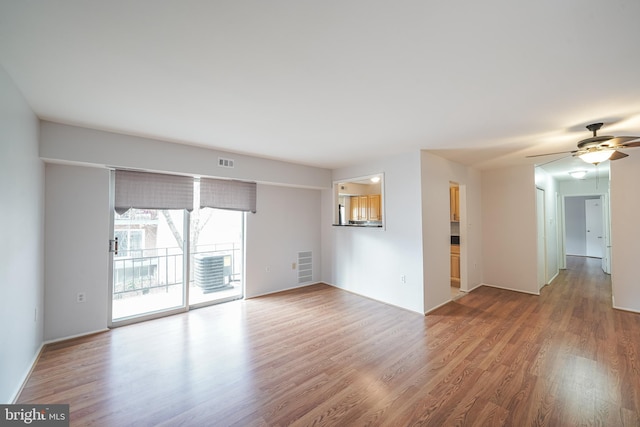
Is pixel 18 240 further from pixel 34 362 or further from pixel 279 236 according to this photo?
pixel 279 236

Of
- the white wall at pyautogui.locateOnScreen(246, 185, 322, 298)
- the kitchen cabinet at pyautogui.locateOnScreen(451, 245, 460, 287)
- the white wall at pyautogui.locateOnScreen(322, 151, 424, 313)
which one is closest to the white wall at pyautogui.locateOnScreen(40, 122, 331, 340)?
the white wall at pyautogui.locateOnScreen(246, 185, 322, 298)

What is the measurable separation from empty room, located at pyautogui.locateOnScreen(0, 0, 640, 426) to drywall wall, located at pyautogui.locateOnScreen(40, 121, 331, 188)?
2 centimetres

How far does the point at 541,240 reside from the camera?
4.95 meters

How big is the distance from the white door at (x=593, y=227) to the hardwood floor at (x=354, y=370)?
20.6 ft

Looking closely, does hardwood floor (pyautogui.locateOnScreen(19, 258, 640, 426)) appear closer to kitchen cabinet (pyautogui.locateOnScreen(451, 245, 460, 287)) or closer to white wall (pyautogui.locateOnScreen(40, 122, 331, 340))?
white wall (pyautogui.locateOnScreen(40, 122, 331, 340))

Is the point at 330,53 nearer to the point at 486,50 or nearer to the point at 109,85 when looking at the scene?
the point at 486,50

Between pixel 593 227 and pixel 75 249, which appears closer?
pixel 75 249

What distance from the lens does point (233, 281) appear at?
4.76m

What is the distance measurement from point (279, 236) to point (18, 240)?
3368mm

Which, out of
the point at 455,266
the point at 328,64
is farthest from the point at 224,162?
the point at 455,266

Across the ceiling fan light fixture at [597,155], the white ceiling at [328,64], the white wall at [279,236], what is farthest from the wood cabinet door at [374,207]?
the ceiling fan light fixture at [597,155]

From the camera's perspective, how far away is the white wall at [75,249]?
9.55 ft

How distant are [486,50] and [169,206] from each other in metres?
4.02

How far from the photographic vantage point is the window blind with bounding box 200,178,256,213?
404 centimetres
